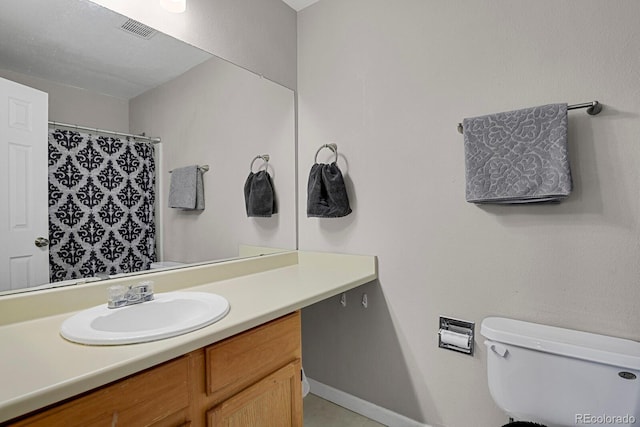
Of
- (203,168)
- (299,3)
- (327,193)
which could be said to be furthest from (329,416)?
(299,3)

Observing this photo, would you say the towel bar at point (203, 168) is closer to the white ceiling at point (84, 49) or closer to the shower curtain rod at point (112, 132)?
the shower curtain rod at point (112, 132)

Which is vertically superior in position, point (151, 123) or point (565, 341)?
point (151, 123)

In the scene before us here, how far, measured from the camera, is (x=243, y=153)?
182cm

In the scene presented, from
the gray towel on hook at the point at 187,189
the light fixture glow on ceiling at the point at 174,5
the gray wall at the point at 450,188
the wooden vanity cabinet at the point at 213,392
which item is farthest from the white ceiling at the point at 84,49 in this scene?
the wooden vanity cabinet at the point at 213,392

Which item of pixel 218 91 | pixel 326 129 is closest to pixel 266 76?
pixel 218 91

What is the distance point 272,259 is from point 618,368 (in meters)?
1.48

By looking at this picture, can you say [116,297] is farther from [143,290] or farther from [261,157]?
[261,157]

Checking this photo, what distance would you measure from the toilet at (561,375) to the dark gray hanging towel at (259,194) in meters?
1.23

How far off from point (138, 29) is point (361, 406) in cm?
211

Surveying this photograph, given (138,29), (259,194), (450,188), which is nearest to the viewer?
(138,29)

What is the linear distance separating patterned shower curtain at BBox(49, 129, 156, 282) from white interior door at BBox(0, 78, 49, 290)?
0.08 ft

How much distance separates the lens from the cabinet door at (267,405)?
0.97 m

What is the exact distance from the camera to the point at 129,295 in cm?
112

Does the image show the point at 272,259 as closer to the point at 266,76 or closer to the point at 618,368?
the point at 266,76
